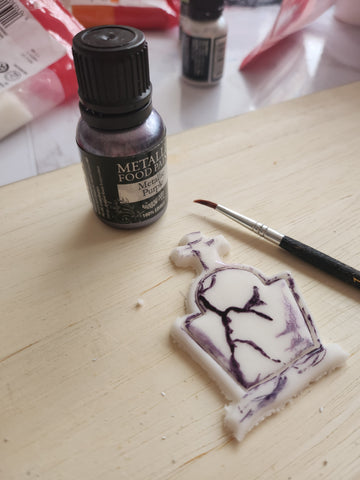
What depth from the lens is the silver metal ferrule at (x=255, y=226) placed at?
66cm

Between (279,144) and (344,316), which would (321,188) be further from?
(344,316)

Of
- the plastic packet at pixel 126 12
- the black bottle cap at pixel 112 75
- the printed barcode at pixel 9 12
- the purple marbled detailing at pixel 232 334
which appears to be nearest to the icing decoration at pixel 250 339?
the purple marbled detailing at pixel 232 334

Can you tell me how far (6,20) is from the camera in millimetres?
895

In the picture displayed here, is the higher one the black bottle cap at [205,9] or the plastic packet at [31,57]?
the black bottle cap at [205,9]

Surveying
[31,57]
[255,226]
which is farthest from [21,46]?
[255,226]

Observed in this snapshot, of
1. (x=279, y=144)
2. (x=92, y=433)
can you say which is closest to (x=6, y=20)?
(x=279, y=144)

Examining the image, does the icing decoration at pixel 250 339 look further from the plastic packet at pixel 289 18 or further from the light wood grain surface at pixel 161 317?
the plastic packet at pixel 289 18

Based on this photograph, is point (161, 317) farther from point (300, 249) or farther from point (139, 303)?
point (300, 249)

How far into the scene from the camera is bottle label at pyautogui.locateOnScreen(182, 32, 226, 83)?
100 centimetres

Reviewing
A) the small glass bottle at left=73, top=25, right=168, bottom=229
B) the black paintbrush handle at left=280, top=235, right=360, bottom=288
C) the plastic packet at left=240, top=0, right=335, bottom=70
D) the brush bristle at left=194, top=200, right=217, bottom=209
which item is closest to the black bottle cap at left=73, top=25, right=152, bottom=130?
the small glass bottle at left=73, top=25, right=168, bottom=229

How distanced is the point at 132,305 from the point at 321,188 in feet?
1.45

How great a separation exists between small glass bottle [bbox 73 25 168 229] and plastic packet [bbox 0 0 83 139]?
0.41 meters

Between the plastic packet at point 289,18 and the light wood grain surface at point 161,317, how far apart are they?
0.42m

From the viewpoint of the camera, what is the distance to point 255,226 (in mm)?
674
